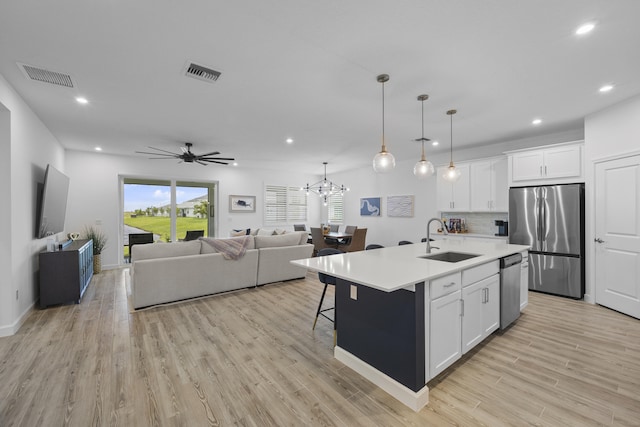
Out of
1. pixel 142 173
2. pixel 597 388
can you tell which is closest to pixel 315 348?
pixel 597 388

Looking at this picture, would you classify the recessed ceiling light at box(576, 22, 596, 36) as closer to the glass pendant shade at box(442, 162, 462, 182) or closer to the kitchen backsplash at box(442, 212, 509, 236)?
the glass pendant shade at box(442, 162, 462, 182)

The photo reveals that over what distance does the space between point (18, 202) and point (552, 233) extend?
7.28 metres

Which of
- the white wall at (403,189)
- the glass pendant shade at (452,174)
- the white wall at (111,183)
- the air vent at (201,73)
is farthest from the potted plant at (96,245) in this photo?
the glass pendant shade at (452,174)

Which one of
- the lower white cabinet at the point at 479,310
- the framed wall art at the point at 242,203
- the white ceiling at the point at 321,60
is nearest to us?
the white ceiling at the point at 321,60

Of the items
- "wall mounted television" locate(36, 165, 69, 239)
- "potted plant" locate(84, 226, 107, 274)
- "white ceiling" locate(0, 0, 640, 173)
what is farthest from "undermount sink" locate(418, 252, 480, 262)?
"potted plant" locate(84, 226, 107, 274)

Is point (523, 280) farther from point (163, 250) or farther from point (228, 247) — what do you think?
point (163, 250)

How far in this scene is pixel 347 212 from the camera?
902 centimetres

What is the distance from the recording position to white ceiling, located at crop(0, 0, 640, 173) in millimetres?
1913

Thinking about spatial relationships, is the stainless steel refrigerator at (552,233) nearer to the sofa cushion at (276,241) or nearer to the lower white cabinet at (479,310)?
the lower white cabinet at (479,310)

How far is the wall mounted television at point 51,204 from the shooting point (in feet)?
12.3

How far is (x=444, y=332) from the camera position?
2.10 meters

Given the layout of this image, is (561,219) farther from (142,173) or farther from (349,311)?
(142,173)

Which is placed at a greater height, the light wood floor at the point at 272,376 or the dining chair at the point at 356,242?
the dining chair at the point at 356,242

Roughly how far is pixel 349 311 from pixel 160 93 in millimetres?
3204
